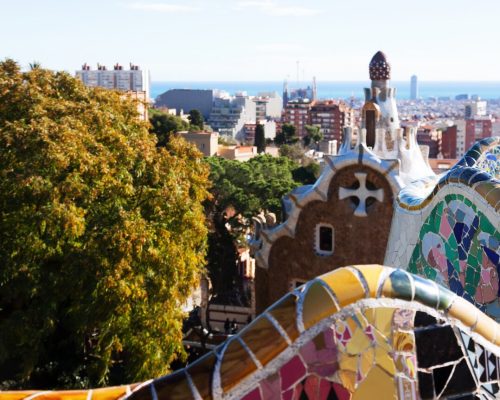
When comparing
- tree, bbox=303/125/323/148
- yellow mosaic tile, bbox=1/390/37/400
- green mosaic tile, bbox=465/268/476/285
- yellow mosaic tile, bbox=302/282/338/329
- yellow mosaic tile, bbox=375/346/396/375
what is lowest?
tree, bbox=303/125/323/148

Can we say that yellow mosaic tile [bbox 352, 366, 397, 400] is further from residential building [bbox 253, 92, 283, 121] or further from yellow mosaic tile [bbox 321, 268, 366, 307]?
residential building [bbox 253, 92, 283, 121]

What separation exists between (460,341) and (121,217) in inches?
256

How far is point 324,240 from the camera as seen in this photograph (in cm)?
1442

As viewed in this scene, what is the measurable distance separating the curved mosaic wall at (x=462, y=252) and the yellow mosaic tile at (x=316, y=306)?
296 cm

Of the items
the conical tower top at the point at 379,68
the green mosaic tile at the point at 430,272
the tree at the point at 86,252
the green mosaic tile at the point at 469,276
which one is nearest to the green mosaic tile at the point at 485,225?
the green mosaic tile at the point at 469,276

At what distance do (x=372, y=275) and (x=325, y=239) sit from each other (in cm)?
1104

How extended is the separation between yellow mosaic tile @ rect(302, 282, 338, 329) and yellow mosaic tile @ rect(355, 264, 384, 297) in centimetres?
19

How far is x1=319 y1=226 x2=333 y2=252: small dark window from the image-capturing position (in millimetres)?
14320

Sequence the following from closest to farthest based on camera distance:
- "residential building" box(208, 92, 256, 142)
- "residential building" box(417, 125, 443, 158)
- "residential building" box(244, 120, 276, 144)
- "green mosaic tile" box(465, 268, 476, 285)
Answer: "green mosaic tile" box(465, 268, 476, 285)
"residential building" box(244, 120, 276, 144)
"residential building" box(417, 125, 443, 158)
"residential building" box(208, 92, 256, 142)

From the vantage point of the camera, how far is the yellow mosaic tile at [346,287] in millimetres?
3361

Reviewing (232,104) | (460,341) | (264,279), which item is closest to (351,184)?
(264,279)

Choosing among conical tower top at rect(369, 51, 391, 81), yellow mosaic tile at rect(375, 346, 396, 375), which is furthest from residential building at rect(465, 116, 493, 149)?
yellow mosaic tile at rect(375, 346, 396, 375)

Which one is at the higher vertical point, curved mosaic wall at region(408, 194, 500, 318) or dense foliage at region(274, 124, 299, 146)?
curved mosaic wall at region(408, 194, 500, 318)

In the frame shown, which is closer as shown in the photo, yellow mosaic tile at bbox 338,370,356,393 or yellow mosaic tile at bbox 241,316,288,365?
yellow mosaic tile at bbox 241,316,288,365
